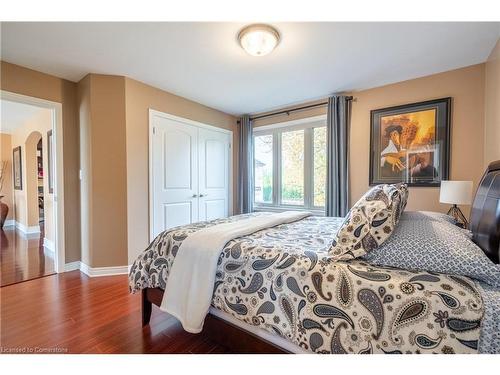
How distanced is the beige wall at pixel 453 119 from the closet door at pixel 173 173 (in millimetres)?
2346

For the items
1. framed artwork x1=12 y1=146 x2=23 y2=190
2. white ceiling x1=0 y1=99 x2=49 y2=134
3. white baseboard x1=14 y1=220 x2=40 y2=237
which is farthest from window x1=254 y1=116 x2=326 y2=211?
framed artwork x1=12 y1=146 x2=23 y2=190

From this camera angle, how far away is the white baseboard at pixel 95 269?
2762 mm

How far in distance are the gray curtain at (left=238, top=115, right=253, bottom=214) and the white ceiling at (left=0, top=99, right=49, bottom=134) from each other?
10.2 ft

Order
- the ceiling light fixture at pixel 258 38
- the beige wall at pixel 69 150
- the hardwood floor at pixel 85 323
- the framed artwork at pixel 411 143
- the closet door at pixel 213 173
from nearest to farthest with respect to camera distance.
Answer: the hardwood floor at pixel 85 323, the ceiling light fixture at pixel 258 38, the framed artwork at pixel 411 143, the beige wall at pixel 69 150, the closet door at pixel 213 173

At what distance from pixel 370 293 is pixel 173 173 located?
2.96 meters

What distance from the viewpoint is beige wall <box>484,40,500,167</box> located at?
6.84ft

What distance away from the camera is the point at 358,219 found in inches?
47.2

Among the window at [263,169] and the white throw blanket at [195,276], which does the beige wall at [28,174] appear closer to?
the window at [263,169]

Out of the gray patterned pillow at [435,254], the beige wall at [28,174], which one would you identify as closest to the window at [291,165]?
the gray patterned pillow at [435,254]

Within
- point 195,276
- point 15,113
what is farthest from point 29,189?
point 195,276

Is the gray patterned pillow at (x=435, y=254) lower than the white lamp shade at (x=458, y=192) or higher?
lower
